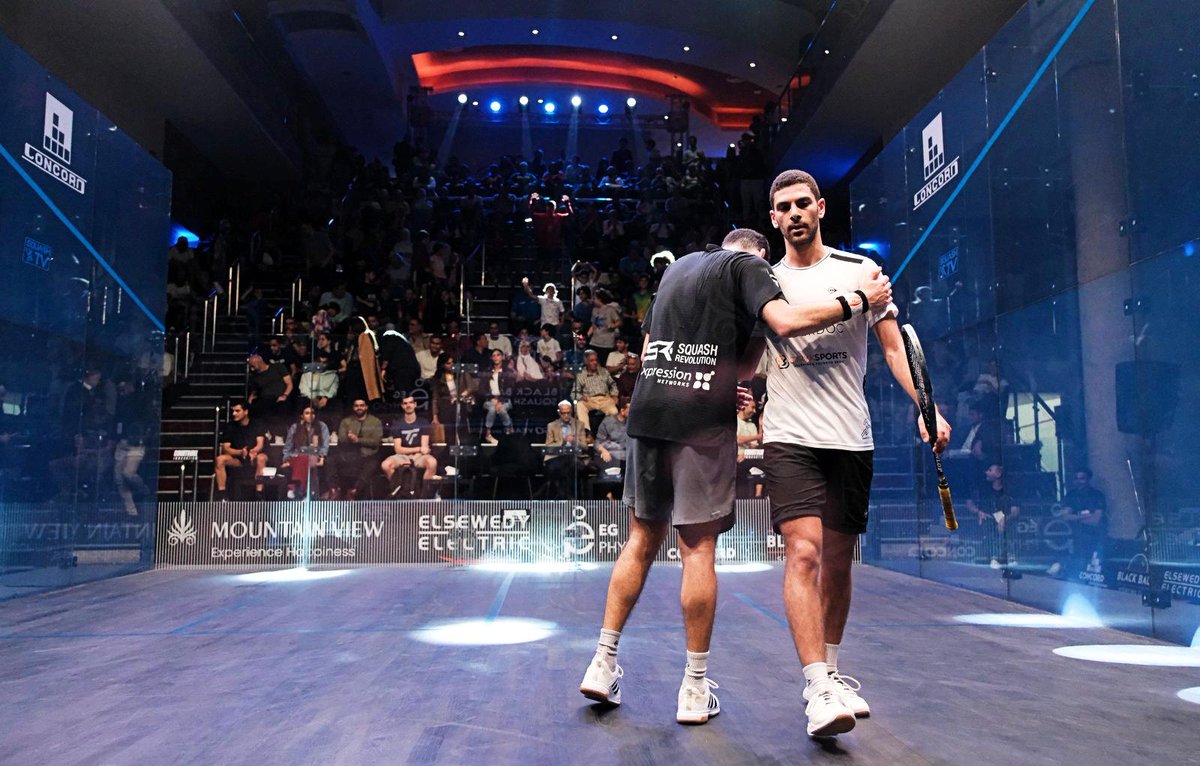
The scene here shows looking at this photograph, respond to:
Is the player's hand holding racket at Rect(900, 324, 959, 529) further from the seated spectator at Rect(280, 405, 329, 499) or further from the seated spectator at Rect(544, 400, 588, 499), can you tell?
the seated spectator at Rect(280, 405, 329, 499)

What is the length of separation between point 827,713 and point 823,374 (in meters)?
0.84

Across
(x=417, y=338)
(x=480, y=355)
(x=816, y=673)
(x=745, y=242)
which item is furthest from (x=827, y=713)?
(x=417, y=338)

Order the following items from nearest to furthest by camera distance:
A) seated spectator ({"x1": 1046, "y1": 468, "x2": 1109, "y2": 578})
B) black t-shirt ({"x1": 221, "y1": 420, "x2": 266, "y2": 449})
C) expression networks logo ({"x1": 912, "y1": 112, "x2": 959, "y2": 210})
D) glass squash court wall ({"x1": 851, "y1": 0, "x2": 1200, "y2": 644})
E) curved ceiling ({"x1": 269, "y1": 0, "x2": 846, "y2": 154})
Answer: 1. glass squash court wall ({"x1": 851, "y1": 0, "x2": 1200, "y2": 644})
2. seated spectator ({"x1": 1046, "y1": 468, "x2": 1109, "y2": 578})
3. expression networks logo ({"x1": 912, "y1": 112, "x2": 959, "y2": 210})
4. black t-shirt ({"x1": 221, "y1": 420, "x2": 266, "y2": 449})
5. curved ceiling ({"x1": 269, "y1": 0, "x2": 846, "y2": 154})

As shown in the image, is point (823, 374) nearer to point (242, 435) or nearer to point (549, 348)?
point (549, 348)

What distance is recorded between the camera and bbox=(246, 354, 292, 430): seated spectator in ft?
23.4

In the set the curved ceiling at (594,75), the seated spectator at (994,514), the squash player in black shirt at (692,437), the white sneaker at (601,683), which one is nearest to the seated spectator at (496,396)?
the seated spectator at (994,514)

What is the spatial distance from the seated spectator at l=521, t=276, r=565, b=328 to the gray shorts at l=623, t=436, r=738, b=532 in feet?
25.0

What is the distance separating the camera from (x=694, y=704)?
2139 mm

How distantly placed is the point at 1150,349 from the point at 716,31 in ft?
48.0

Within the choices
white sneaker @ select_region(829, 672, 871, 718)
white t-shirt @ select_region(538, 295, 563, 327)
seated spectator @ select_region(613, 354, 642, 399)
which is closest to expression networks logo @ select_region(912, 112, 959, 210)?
seated spectator @ select_region(613, 354, 642, 399)

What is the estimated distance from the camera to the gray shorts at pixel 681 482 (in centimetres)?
220

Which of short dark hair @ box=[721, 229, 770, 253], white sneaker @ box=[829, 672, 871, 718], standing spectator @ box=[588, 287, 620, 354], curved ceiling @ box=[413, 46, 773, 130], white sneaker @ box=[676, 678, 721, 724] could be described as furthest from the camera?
curved ceiling @ box=[413, 46, 773, 130]

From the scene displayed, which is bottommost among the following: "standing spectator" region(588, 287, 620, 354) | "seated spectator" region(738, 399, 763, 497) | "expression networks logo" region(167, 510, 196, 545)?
"expression networks logo" region(167, 510, 196, 545)

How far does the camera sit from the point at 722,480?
2211 millimetres
